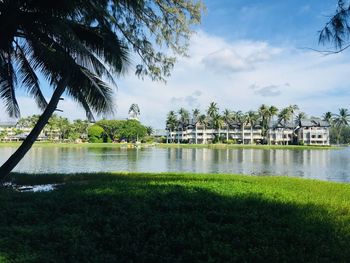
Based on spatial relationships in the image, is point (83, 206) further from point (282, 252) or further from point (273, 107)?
point (273, 107)

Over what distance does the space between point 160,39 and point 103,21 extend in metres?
2.45

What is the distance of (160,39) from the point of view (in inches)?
528

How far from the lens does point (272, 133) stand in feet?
416

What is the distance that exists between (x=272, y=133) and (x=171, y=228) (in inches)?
4909

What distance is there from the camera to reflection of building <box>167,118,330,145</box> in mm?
120500

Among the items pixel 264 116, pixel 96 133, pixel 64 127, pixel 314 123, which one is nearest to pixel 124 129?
pixel 96 133

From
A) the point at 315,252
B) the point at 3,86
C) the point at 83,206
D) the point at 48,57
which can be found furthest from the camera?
the point at 3,86

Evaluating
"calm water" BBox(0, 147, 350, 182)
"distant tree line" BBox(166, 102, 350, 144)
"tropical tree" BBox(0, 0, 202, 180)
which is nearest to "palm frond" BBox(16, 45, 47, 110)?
"tropical tree" BBox(0, 0, 202, 180)

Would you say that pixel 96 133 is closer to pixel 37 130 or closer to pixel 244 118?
pixel 244 118

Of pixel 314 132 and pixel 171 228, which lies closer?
pixel 171 228

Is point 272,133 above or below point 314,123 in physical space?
below

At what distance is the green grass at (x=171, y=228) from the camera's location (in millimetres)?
5281

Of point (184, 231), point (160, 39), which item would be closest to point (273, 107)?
point (160, 39)

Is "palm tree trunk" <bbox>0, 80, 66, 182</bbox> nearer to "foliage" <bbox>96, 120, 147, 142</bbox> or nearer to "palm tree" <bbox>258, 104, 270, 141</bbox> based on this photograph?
"palm tree" <bbox>258, 104, 270, 141</bbox>
